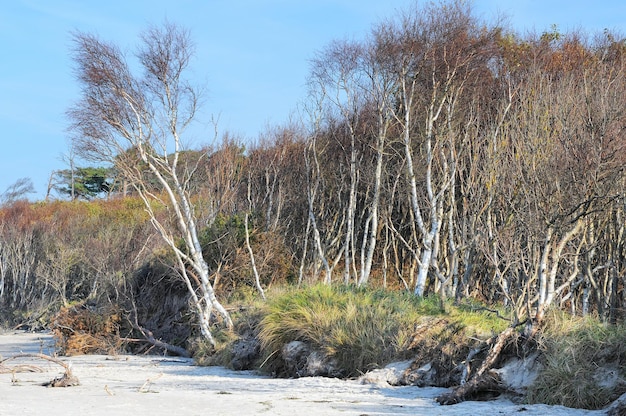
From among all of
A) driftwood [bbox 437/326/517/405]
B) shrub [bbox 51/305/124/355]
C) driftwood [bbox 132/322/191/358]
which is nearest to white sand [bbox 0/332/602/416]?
driftwood [bbox 437/326/517/405]

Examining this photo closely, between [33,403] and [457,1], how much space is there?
1661cm

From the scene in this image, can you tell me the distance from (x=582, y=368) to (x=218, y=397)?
15.6 ft

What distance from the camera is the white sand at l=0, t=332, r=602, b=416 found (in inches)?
340

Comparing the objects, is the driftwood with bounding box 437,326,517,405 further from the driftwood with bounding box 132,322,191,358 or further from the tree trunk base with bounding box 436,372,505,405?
the driftwood with bounding box 132,322,191,358

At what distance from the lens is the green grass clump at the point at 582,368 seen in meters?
8.77

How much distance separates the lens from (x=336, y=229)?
27047mm

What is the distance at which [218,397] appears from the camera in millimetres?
10055

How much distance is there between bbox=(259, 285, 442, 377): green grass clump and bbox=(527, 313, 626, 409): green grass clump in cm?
294

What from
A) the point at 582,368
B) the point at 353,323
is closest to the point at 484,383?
the point at 582,368

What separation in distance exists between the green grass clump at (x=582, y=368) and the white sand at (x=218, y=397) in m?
0.36

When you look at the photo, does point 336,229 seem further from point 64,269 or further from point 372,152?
point 64,269

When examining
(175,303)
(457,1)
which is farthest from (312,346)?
(457,1)

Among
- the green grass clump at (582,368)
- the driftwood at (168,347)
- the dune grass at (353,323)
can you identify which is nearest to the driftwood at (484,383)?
the green grass clump at (582,368)

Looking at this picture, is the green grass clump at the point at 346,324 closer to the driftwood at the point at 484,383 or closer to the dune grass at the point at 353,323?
the dune grass at the point at 353,323
